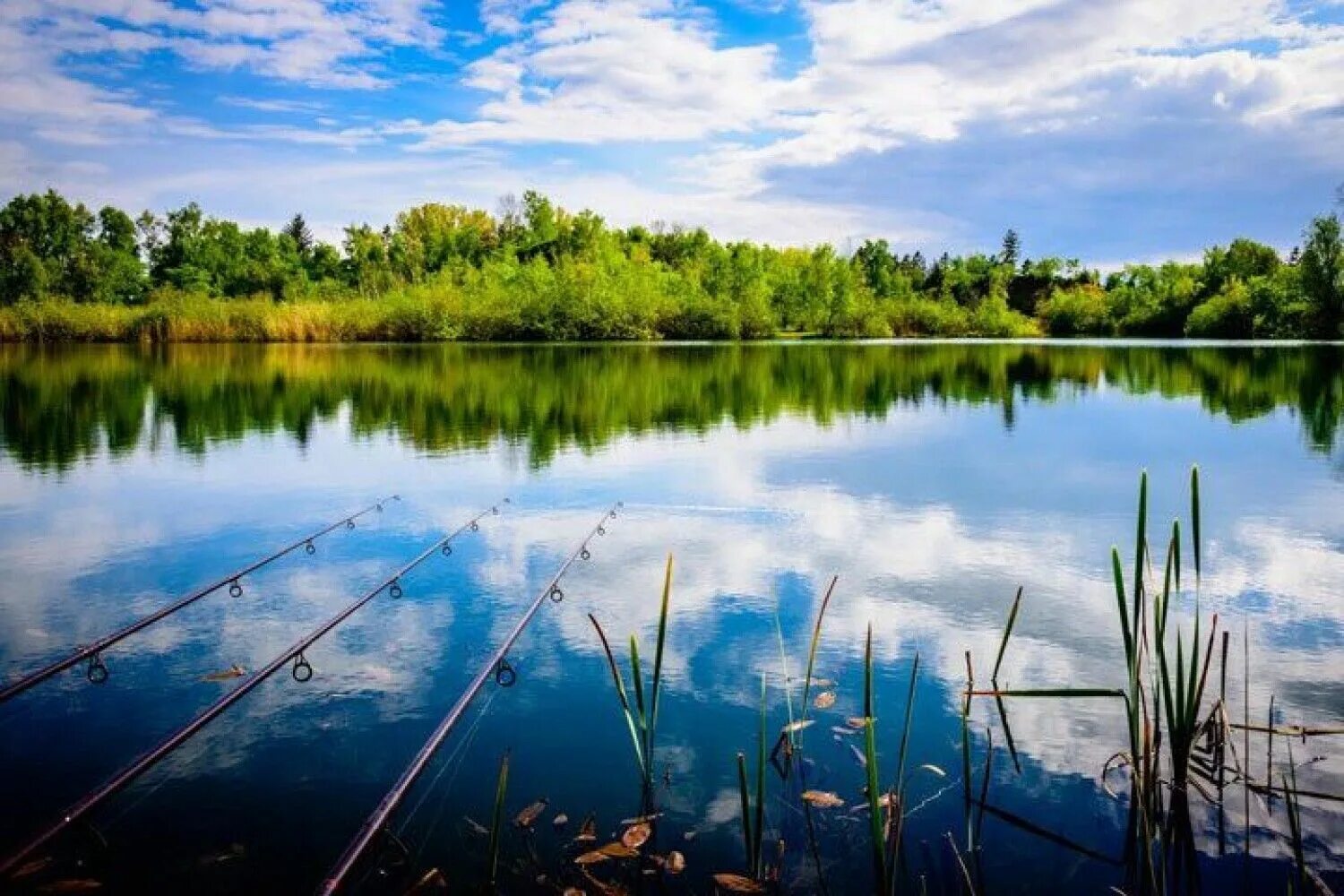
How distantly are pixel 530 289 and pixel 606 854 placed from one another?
236 feet

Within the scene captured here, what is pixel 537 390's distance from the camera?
94.6 feet

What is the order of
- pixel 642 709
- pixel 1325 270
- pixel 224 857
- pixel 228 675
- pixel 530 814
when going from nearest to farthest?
1. pixel 224 857
2. pixel 642 709
3. pixel 530 814
4. pixel 228 675
5. pixel 1325 270

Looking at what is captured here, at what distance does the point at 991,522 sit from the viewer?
11.5m

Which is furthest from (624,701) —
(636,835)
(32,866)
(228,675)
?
(228,675)

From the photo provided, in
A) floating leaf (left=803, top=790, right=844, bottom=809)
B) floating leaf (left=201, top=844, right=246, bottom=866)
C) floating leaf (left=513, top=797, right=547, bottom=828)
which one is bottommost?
floating leaf (left=201, top=844, right=246, bottom=866)

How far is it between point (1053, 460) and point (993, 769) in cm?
1239

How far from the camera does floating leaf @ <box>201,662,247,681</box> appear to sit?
6551 millimetres

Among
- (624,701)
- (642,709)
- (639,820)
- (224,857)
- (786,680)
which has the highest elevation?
(624,701)

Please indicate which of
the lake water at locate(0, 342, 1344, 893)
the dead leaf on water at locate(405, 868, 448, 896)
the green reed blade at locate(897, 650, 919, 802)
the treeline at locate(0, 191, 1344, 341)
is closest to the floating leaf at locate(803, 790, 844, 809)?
the lake water at locate(0, 342, 1344, 893)

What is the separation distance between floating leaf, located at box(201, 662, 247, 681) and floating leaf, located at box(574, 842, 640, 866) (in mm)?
3473

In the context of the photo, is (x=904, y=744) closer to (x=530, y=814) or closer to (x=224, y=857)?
(x=530, y=814)

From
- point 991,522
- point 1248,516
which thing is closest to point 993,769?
point 991,522

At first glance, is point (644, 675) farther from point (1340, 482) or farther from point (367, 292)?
point (367, 292)

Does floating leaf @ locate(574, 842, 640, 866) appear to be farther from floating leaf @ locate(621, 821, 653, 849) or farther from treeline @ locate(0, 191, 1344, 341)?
treeline @ locate(0, 191, 1344, 341)
